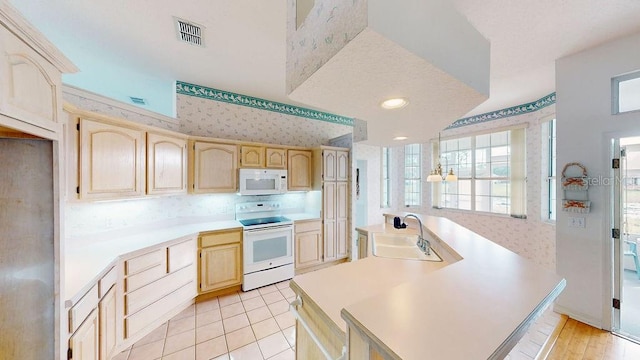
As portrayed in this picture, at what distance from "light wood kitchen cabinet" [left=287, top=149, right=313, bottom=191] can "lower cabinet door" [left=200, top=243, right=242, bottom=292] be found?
1.25m

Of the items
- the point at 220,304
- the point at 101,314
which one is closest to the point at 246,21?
the point at 101,314

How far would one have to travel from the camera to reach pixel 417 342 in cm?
52

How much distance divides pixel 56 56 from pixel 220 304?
265 centimetres

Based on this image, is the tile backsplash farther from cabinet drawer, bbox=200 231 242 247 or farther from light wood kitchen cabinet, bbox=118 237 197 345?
light wood kitchen cabinet, bbox=118 237 197 345

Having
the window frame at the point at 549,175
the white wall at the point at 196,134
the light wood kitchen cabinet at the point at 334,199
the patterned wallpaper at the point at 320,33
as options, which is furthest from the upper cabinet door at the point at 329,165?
the window frame at the point at 549,175

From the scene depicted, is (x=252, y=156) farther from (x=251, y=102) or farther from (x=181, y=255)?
(x=181, y=255)

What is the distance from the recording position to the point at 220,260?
2.74m

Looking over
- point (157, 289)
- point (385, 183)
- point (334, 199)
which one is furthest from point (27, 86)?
point (385, 183)

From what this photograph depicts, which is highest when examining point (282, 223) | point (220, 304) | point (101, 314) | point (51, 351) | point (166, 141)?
point (166, 141)

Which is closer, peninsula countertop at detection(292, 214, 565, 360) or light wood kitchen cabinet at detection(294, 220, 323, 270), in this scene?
peninsula countertop at detection(292, 214, 565, 360)

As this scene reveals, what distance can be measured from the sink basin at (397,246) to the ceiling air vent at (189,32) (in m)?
2.47

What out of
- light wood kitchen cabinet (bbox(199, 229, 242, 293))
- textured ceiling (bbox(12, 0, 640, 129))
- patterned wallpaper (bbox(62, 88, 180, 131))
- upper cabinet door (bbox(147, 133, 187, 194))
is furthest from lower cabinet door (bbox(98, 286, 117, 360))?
textured ceiling (bbox(12, 0, 640, 129))

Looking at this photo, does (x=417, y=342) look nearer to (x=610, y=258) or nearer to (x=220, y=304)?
(x=220, y=304)

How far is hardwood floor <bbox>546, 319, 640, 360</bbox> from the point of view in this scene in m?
1.84
